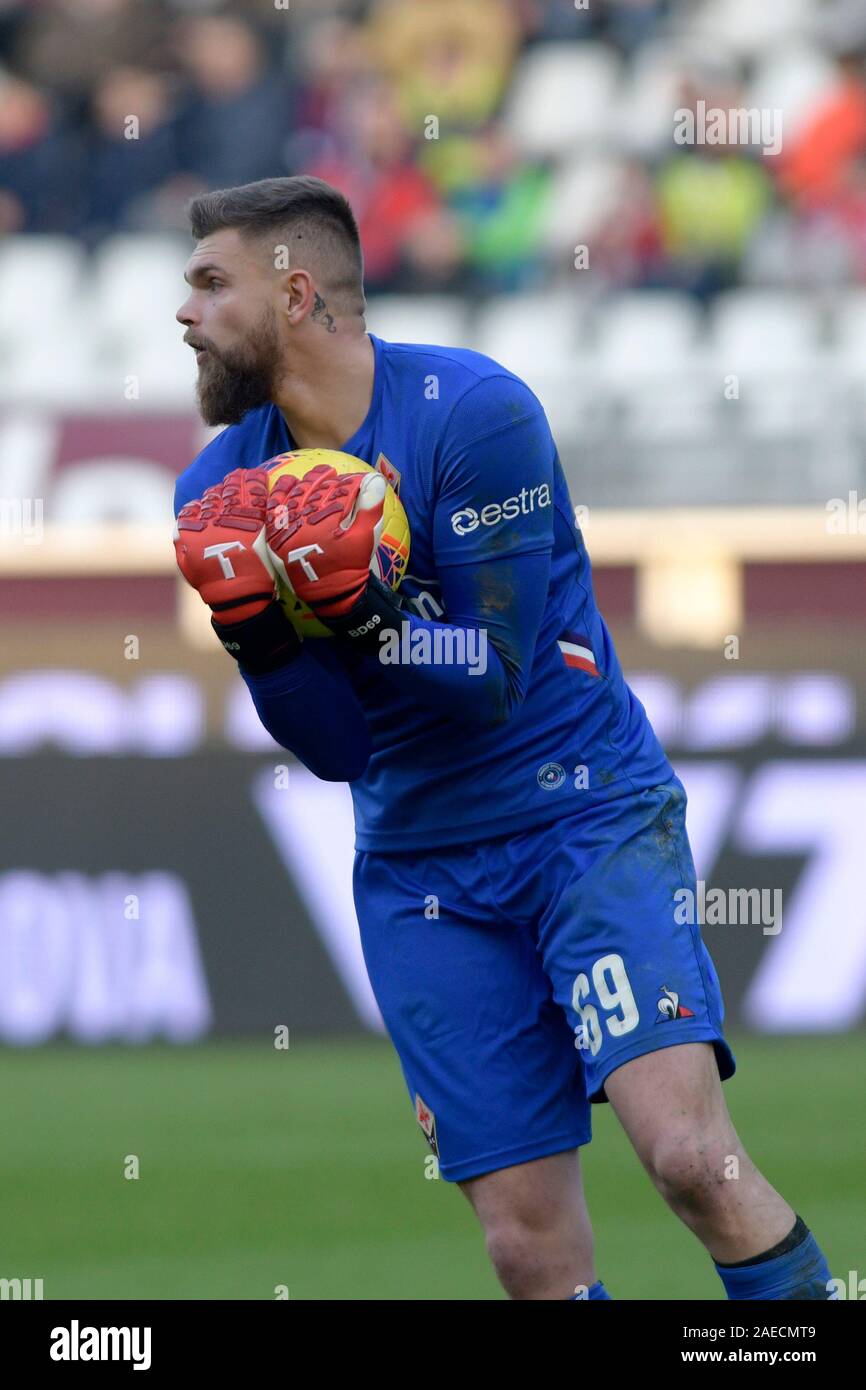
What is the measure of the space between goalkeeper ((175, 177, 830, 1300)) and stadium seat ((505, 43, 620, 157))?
28.7 feet

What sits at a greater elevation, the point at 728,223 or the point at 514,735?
the point at 728,223

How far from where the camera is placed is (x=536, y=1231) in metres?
3.56

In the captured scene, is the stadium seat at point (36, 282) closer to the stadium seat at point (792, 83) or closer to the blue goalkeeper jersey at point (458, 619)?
the stadium seat at point (792, 83)

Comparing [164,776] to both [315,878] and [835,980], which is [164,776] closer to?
[315,878]

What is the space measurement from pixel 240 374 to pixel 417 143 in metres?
8.75

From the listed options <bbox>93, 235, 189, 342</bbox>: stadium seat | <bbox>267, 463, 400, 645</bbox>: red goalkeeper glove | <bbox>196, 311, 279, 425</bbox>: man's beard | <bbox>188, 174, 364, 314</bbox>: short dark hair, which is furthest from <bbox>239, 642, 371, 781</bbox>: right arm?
<bbox>93, 235, 189, 342</bbox>: stadium seat

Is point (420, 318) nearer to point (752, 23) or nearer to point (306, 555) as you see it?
point (752, 23)

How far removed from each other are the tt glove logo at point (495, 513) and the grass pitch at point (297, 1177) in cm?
215

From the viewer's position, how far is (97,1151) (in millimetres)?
6730

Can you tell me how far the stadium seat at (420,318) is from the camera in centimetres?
1088

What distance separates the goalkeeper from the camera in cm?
344
